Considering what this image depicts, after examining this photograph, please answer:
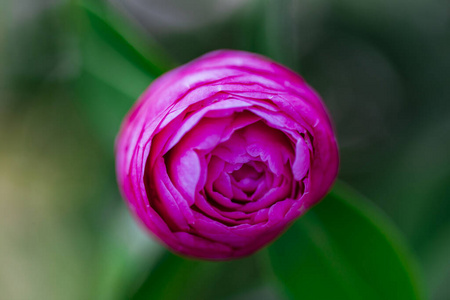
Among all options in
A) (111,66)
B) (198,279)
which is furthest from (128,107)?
(198,279)

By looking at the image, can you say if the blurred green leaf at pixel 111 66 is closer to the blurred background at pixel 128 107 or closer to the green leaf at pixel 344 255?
the blurred background at pixel 128 107

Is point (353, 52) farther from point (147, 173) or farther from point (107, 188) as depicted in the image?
point (147, 173)

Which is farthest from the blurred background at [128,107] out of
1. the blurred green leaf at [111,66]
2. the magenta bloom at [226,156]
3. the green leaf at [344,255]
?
the magenta bloom at [226,156]

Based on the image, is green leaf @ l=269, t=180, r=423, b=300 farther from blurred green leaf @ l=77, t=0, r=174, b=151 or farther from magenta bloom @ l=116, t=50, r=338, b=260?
blurred green leaf @ l=77, t=0, r=174, b=151

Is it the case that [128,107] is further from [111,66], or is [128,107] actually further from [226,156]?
[226,156]

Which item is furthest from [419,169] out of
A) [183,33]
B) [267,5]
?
[183,33]

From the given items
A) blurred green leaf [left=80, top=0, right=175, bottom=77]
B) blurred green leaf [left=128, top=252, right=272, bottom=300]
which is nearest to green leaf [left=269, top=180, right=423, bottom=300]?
blurred green leaf [left=128, top=252, right=272, bottom=300]
